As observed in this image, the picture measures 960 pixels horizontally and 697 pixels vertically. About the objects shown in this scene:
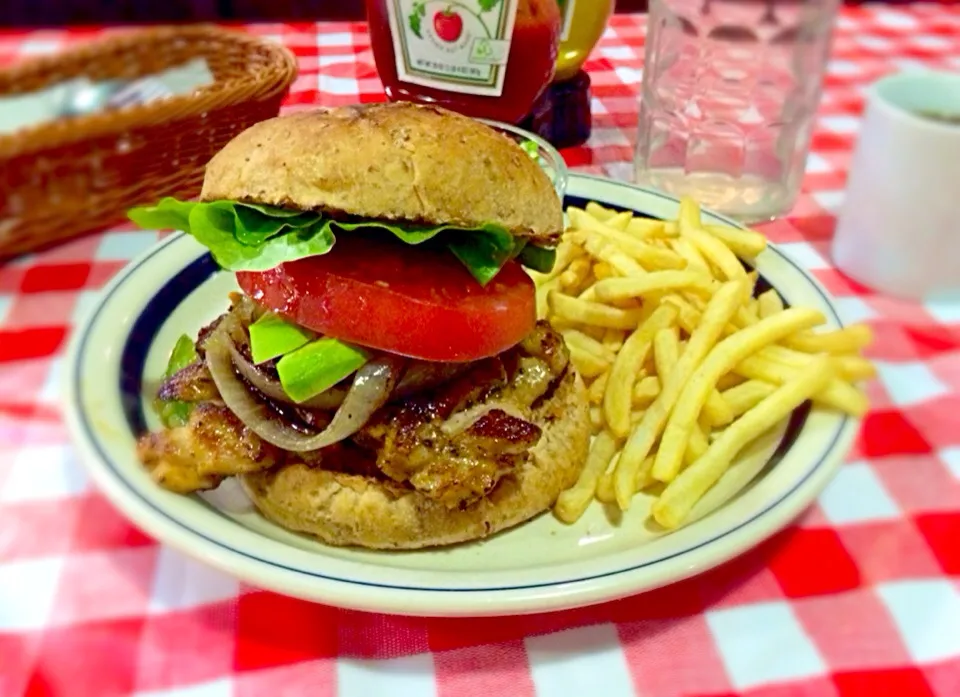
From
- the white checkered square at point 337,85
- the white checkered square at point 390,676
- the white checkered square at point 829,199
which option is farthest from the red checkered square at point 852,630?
the white checkered square at point 337,85

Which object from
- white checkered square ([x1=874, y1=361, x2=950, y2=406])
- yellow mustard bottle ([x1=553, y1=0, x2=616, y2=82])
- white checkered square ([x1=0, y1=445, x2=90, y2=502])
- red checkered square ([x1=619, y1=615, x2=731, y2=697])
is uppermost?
yellow mustard bottle ([x1=553, y1=0, x2=616, y2=82])

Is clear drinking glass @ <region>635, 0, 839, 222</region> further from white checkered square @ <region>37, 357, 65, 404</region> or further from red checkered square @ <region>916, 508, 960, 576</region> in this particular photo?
white checkered square @ <region>37, 357, 65, 404</region>

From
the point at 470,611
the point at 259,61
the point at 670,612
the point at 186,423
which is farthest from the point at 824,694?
the point at 259,61

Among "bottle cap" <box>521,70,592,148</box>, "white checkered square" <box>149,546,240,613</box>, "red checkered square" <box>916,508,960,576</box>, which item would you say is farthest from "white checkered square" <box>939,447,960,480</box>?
"bottle cap" <box>521,70,592,148</box>

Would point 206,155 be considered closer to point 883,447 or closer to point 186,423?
point 186,423

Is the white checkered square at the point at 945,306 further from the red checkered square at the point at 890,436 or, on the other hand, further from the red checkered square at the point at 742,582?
the red checkered square at the point at 742,582

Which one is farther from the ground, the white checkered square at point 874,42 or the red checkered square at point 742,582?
the red checkered square at point 742,582

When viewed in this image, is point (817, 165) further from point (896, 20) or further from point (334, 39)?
point (334, 39)
